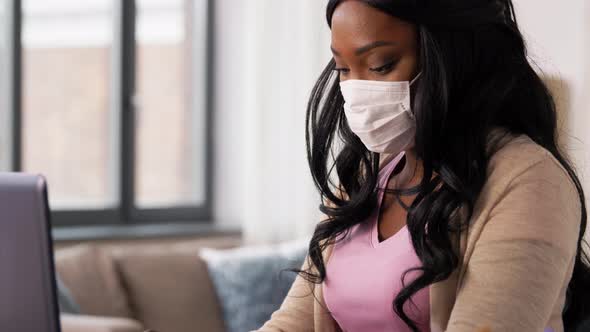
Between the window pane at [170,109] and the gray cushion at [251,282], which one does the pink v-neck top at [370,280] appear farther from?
the window pane at [170,109]

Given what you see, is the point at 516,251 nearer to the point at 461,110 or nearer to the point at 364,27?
the point at 461,110

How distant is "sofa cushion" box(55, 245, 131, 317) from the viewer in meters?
3.16

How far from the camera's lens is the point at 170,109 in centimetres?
416

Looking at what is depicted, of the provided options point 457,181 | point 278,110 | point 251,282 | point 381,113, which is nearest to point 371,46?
point 381,113

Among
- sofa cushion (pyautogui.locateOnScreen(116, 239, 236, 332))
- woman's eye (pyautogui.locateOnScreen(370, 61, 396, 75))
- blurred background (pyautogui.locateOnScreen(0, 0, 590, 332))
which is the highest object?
woman's eye (pyautogui.locateOnScreen(370, 61, 396, 75))

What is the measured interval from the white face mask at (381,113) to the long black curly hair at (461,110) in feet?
0.16

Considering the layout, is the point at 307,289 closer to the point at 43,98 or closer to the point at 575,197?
the point at 575,197

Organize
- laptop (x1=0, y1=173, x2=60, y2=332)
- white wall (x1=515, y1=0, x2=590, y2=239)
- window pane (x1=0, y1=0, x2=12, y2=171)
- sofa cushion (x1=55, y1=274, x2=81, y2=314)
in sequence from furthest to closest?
window pane (x1=0, y1=0, x2=12, y2=171) < sofa cushion (x1=55, y1=274, x2=81, y2=314) < white wall (x1=515, y1=0, x2=590, y2=239) < laptop (x1=0, y1=173, x2=60, y2=332)

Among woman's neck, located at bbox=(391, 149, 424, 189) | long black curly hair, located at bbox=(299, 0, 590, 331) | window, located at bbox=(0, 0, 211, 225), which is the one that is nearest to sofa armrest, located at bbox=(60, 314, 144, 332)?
window, located at bbox=(0, 0, 211, 225)

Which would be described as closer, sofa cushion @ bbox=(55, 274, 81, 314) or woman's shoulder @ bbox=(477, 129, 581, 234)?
woman's shoulder @ bbox=(477, 129, 581, 234)

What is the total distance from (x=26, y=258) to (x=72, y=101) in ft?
9.26

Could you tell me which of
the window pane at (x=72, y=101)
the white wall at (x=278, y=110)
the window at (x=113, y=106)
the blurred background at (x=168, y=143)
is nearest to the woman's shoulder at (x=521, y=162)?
the blurred background at (x=168, y=143)

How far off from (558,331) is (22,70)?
2744 mm

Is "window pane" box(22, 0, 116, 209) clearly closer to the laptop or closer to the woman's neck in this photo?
the woman's neck
